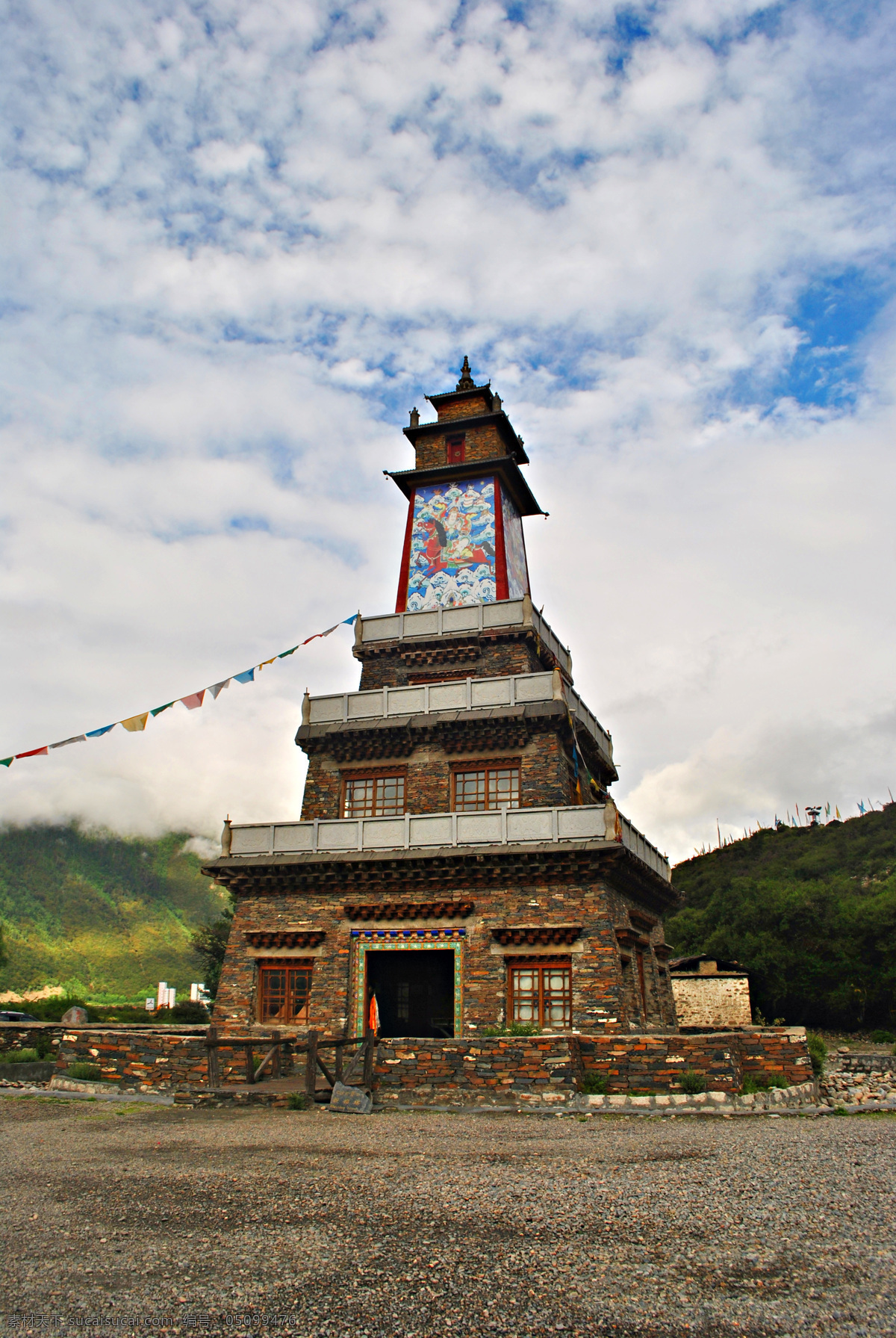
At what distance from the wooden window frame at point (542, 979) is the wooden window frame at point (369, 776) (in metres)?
5.29

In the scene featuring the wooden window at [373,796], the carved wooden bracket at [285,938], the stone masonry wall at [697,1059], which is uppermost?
the wooden window at [373,796]

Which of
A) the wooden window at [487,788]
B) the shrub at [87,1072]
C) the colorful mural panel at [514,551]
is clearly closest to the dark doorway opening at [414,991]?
the wooden window at [487,788]

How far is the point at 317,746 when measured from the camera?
957 inches

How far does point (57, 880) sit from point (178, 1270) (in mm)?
109309

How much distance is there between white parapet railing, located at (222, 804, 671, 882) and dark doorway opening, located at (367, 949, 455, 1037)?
4.42 m

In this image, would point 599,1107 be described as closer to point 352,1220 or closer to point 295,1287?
point 352,1220

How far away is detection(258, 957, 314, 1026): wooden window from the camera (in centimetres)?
2098

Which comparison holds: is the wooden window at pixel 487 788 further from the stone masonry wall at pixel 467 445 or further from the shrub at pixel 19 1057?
the shrub at pixel 19 1057

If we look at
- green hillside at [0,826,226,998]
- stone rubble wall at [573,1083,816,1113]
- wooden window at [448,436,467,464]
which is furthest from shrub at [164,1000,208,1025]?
green hillside at [0,826,226,998]

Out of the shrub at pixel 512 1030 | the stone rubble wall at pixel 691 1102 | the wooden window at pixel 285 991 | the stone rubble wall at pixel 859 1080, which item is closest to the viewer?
the stone rubble wall at pixel 691 1102

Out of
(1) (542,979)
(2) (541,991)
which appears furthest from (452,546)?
(2) (541,991)

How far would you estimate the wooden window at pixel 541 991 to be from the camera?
19047 mm

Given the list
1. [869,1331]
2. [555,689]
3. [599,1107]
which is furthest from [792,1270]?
[555,689]

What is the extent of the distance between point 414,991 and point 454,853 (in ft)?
21.2
